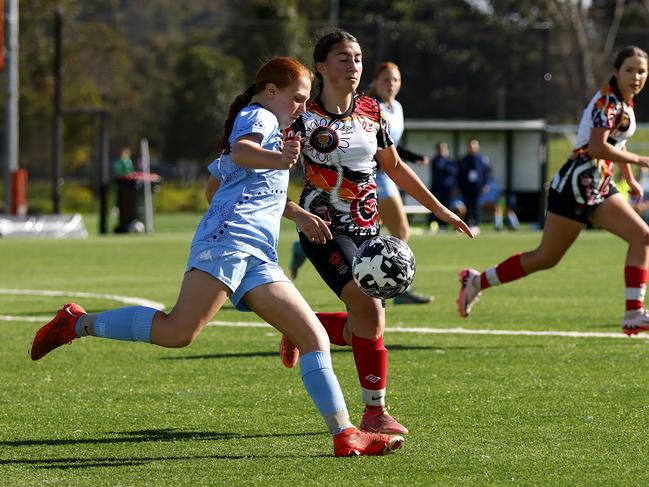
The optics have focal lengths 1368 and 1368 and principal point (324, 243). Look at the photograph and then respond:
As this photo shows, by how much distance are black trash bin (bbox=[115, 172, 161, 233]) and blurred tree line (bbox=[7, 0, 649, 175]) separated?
14.8ft

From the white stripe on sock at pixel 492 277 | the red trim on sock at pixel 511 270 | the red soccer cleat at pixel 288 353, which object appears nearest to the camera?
the red soccer cleat at pixel 288 353

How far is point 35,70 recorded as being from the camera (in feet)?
167

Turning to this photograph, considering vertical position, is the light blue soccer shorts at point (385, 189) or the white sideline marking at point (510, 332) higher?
the light blue soccer shorts at point (385, 189)

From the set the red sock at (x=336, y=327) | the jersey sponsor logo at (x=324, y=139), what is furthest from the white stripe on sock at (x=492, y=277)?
the jersey sponsor logo at (x=324, y=139)

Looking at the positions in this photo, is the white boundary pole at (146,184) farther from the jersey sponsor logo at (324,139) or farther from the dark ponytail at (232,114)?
the dark ponytail at (232,114)

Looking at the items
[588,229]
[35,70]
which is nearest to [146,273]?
[588,229]

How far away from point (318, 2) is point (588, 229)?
3716 centimetres

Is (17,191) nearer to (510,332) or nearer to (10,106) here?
(10,106)

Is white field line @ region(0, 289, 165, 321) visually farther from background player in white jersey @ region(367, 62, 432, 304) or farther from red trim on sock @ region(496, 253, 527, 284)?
red trim on sock @ region(496, 253, 527, 284)

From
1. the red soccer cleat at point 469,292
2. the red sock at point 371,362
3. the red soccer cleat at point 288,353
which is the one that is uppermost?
the red sock at point 371,362

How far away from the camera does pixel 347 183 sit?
21.8ft

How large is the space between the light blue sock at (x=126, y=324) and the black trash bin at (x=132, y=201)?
2310 cm

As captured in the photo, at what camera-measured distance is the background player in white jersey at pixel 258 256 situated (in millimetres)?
5797

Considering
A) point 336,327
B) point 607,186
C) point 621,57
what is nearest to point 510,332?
point 607,186
